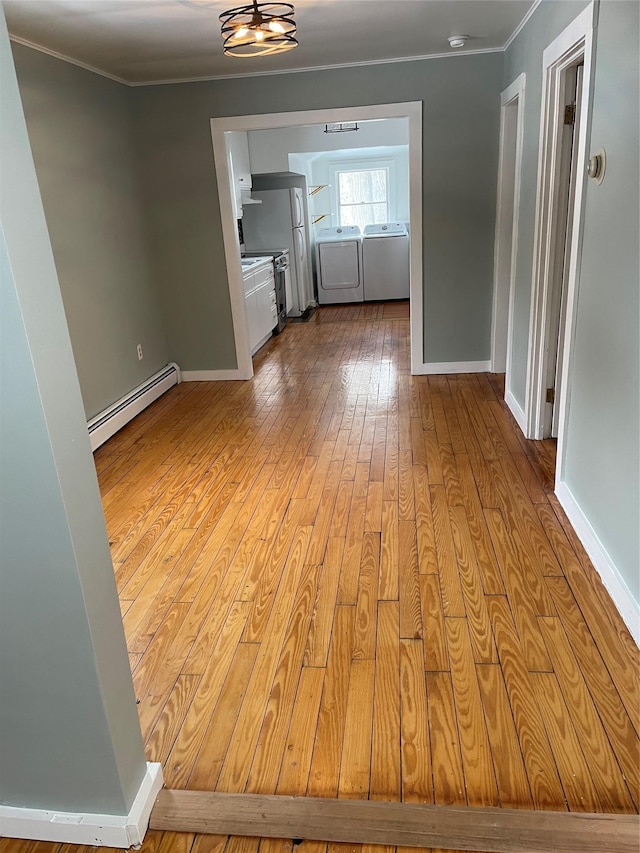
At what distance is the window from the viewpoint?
9547 millimetres

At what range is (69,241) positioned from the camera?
12.4 feet

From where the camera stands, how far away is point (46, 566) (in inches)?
49.0

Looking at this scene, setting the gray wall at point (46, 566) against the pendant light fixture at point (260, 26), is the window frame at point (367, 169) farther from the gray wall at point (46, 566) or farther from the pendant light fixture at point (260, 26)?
the gray wall at point (46, 566)

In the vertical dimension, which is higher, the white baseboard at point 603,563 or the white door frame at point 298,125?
the white door frame at point 298,125

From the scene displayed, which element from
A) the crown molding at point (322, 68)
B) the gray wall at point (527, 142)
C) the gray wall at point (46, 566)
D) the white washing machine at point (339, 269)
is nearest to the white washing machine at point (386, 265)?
the white washing machine at point (339, 269)

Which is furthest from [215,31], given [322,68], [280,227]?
[280,227]

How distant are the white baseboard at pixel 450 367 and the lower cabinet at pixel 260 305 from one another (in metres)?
1.61

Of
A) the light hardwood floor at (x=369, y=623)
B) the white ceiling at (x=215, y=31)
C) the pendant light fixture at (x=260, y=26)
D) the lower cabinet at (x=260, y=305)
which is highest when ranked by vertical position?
the white ceiling at (x=215, y=31)

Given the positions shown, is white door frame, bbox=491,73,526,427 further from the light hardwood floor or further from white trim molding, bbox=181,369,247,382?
white trim molding, bbox=181,369,247,382

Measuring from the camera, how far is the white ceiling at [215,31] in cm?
305

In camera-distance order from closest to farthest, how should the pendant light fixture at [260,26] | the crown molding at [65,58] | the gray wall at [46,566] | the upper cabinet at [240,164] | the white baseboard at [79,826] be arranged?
the gray wall at [46,566], the white baseboard at [79,826], the pendant light fixture at [260,26], the crown molding at [65,58], the upper cabinet at [240,164]

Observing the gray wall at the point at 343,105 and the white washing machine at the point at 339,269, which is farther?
the white washing machine at the point at 339,269

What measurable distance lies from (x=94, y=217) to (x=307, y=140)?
4.10m

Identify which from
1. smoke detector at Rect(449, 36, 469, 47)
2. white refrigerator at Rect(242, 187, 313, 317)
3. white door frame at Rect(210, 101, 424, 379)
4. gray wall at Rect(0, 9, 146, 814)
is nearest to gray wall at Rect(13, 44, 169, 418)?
white door frame at Rect(210, 101, 424, 379)
